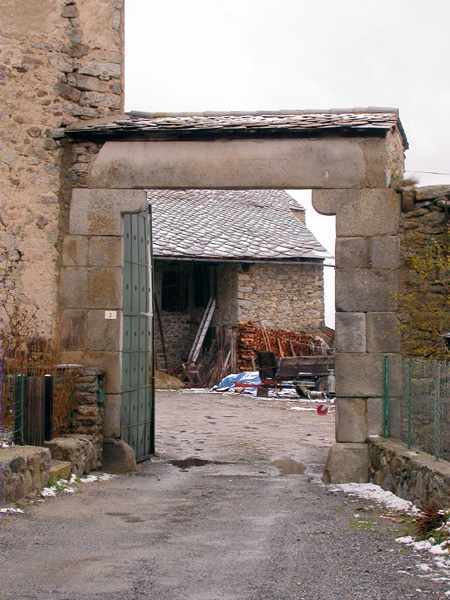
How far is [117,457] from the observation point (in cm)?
1027

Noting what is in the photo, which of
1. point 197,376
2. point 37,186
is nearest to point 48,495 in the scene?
point 37,186

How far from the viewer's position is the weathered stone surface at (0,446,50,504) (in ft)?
23.4

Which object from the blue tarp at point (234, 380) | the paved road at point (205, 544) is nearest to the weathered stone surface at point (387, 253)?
the paved road at point (205, 544)

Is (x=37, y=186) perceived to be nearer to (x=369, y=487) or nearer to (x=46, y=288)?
(x=46, y=288)

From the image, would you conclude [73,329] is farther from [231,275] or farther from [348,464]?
[231,275]

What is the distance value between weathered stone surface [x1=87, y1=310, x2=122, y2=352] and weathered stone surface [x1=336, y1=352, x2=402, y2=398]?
95.1 inches

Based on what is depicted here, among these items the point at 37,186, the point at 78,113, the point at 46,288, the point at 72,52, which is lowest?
the point at 46,288

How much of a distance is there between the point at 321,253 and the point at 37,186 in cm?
1510

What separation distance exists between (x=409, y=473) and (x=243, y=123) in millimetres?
4305

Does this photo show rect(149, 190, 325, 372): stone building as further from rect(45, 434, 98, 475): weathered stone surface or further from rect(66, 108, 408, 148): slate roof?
rect(45, 434, 98, 475): weathered stone surface

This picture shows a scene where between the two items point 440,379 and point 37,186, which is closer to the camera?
point 440,379

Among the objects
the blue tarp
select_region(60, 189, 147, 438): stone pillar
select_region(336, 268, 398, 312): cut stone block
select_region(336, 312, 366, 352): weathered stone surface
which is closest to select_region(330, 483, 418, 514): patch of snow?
select_region(336, 312, 366, 352): weathered stone surface

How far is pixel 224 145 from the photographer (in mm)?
10148

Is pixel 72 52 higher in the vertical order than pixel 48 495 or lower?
higher
